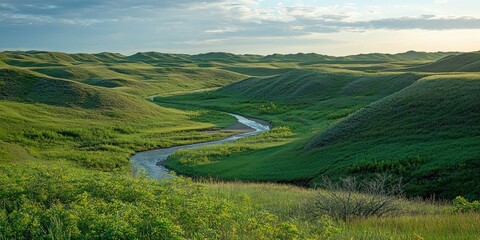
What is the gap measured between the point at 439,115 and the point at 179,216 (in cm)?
3749

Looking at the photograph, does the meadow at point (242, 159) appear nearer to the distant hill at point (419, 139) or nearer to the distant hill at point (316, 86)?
the distant hill at point (419, 139)

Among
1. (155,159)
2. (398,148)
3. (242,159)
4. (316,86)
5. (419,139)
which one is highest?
(419,139)

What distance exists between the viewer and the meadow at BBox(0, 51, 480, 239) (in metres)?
12.0

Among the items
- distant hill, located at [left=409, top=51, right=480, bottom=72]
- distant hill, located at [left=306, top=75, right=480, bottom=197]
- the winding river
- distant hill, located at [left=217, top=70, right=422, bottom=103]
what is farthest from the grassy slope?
distant hill, located at [left=409, top=51, right=480, bottom=72]

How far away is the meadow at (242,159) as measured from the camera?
12039mm

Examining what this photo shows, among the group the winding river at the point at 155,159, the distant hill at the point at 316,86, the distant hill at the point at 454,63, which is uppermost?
the distant hill at the point at 454,63

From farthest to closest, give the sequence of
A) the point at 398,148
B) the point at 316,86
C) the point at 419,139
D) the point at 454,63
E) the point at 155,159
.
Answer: the point at 454,63, the point at 316,86, the point at 155,159, the point at 419,139, the point at 398,148

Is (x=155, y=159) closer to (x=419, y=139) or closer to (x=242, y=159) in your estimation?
(x=242, y=159)

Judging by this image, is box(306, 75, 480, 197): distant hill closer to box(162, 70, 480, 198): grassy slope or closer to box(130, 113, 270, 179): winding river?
box(162, 70, 480, 198): grassy slope

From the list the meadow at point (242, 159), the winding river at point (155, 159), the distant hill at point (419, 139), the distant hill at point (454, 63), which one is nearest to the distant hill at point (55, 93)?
the meadow at point (242, 159)

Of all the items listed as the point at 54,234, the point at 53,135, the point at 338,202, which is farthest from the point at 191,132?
the point at 54,234

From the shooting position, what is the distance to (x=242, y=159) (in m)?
50.1

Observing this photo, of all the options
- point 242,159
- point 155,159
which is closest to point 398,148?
point 242,159

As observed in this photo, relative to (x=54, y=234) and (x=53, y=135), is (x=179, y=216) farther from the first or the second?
(x=53, y=135)
